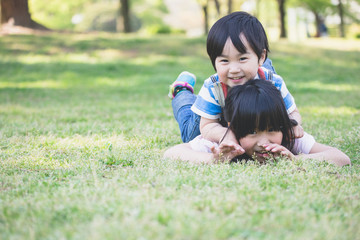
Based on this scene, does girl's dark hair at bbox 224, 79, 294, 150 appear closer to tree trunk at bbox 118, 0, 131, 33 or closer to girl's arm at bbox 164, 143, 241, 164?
girl's arm at bbox 164, 143, 241, 164

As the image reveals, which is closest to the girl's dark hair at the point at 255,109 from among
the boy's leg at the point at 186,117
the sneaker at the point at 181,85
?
the boy's leg at the point at 186,117

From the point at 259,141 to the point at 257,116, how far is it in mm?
245

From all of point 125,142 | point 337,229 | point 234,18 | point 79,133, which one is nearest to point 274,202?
point 337,229

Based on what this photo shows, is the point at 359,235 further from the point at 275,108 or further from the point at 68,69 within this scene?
the point at 68,69

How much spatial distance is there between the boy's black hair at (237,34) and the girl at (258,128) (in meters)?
0.32

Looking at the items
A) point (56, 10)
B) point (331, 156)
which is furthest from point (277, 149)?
point (56, 10)

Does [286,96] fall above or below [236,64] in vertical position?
below

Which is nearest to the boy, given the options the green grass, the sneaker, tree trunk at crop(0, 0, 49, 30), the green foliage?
the green grass

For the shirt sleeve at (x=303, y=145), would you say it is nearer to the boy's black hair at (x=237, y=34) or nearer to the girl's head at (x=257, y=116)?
the girl's head at (x=257, y=116)

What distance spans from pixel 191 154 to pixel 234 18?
1.23m

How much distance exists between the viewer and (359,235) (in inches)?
71.3

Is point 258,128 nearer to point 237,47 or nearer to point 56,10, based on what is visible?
point 237,47

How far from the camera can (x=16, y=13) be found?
1543cm

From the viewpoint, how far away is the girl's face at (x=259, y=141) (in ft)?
10.2
